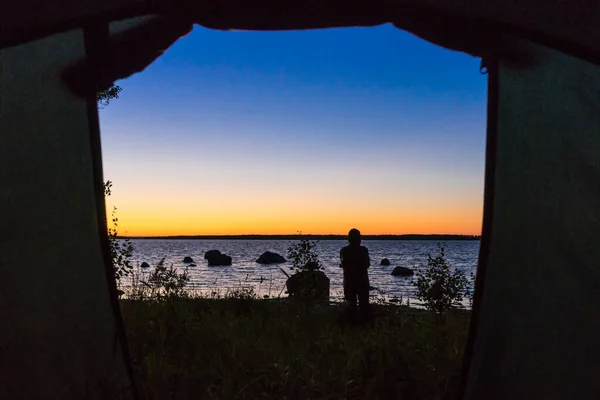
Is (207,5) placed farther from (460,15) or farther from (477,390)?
(477,390)

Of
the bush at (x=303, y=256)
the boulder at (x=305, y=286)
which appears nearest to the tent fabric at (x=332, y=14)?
the boulder at (x=305, y=286)

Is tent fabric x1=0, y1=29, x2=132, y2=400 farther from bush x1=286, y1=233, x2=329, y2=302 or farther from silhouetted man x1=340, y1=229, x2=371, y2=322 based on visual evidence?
silhouetted man x1=340, y1=229, x2=371, y2=322

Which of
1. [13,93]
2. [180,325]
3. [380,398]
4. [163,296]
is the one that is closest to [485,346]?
[380,398]

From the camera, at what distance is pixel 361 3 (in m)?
2.49

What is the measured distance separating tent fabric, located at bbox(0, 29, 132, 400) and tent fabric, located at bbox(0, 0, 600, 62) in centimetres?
36

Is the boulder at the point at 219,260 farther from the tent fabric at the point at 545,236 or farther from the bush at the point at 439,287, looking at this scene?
the tent fabric at the point at 545,236

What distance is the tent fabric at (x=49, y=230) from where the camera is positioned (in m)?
2.71

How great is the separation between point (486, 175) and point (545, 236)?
1.33 ft

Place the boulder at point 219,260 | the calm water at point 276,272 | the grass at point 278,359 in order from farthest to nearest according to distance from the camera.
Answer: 1. the boulder at point 219,260
2. the calm water at point 276,272
3. the grass at point 278,359

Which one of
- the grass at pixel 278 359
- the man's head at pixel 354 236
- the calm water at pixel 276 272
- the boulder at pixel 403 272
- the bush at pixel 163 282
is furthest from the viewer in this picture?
the boulder at pixel 403 272

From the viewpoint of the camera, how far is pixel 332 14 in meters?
2.59

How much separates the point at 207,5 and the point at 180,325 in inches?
141

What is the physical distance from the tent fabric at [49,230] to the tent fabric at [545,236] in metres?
2.06

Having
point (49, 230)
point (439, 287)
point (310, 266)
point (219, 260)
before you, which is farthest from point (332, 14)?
point (219, 260)
